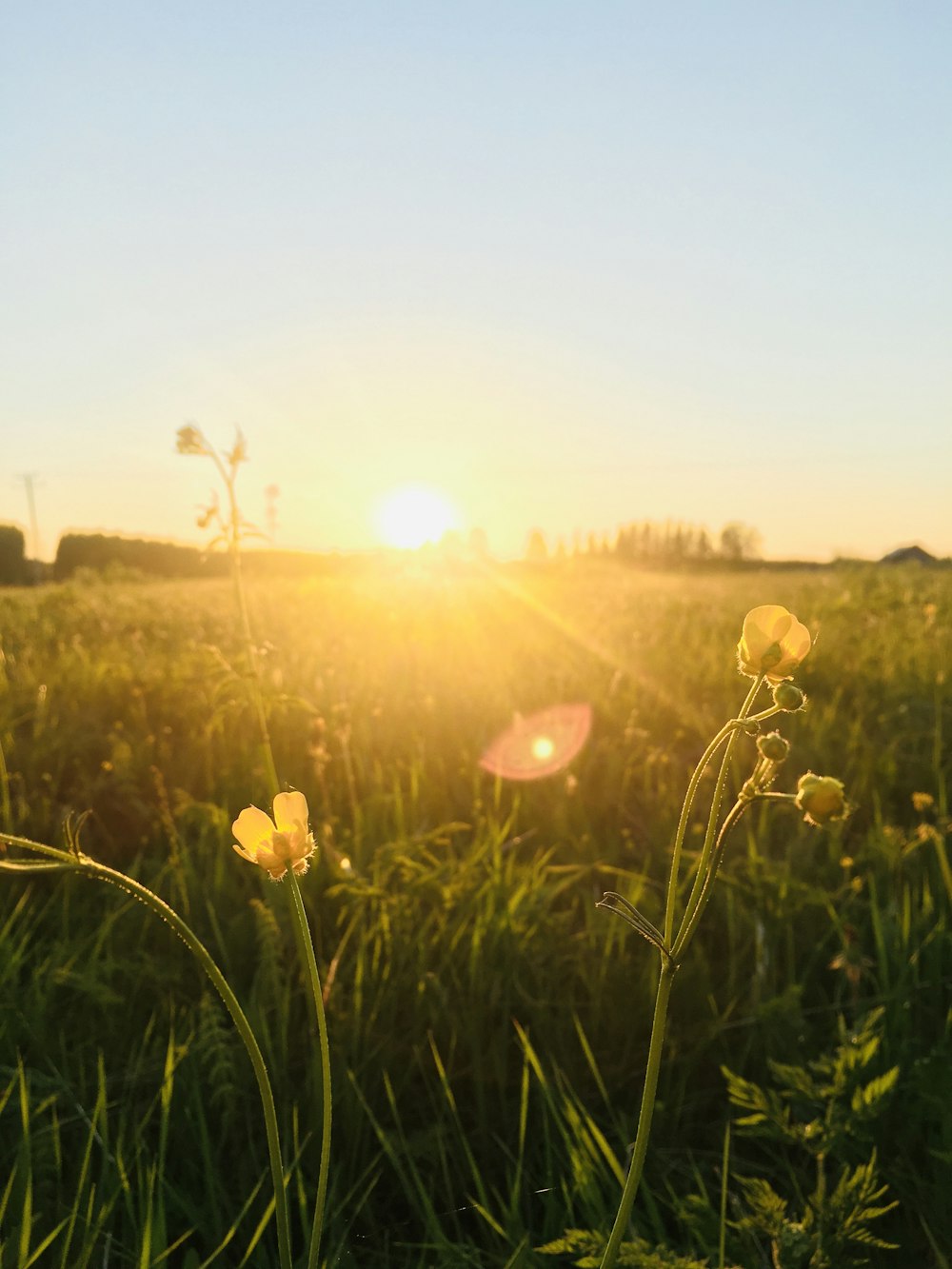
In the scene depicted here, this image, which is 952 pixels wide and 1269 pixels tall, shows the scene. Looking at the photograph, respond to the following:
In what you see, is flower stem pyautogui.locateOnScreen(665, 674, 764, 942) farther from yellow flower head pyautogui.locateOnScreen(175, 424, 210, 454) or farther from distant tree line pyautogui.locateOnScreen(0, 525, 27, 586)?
distant tree line pyautogui.locateOnScreen(0, 525, 27, 586)

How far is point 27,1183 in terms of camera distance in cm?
138

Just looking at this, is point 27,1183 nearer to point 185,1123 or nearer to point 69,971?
point 185,1123

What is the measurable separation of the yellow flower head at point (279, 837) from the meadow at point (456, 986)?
0.16 m

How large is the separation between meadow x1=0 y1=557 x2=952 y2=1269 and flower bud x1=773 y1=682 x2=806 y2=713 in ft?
2.12

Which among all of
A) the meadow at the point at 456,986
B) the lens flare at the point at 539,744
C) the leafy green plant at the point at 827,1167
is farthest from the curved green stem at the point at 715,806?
the lens flare at the point at 539,744

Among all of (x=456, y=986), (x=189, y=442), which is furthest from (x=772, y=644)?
(x=456, y=986)

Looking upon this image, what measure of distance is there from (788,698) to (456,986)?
63.3 inches

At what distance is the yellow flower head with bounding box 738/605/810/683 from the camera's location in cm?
85

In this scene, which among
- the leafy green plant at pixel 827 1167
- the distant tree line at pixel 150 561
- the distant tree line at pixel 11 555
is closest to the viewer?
the leafy green plant at pixel 827 1167

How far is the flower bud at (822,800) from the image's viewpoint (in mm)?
771

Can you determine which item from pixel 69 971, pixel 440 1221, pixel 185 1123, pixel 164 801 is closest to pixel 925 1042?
pixel 440 1221

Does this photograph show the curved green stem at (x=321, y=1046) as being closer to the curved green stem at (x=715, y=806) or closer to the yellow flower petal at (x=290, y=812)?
the yellow flower petal at (x=290, y=812)

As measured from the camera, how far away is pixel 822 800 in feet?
2.56

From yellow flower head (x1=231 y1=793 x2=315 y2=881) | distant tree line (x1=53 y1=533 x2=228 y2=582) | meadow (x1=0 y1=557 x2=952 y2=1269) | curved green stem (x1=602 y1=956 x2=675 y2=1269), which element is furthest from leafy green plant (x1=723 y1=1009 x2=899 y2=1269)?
distant tree line (x1=53 y1=533 x2=228 y2=582)
